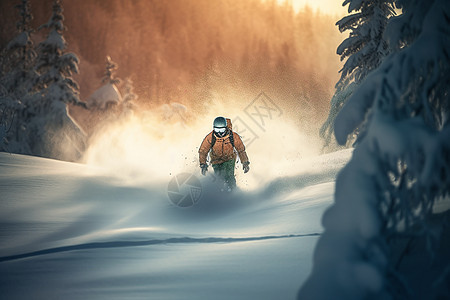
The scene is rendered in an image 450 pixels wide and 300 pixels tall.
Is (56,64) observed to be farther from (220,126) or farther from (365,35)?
(365,35)

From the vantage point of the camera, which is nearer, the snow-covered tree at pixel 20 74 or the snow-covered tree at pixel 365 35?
the snow-covered tree at pixel 365 35

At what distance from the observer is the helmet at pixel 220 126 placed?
6.97 metres

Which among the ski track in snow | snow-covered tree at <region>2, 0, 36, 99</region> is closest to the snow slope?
the ski track in snow

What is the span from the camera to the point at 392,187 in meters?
2.00

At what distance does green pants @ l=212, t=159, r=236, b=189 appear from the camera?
7.51 m

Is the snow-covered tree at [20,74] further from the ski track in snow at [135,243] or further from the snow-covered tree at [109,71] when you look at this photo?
the ski track in snow at [135,243]

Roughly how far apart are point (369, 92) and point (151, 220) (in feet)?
17.1

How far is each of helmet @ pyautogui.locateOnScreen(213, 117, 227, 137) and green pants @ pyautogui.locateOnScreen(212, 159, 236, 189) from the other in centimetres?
76

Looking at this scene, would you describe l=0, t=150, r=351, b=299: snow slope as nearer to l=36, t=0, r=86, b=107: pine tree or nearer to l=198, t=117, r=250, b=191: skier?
l=198, t=117, r=250, b=191: skier

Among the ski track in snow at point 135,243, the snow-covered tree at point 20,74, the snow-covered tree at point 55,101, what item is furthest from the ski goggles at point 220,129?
the snow-covered tree at point 20,74

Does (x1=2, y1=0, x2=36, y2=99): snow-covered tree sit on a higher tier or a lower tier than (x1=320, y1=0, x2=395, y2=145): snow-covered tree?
higher

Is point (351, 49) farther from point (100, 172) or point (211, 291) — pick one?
point (211, 291)

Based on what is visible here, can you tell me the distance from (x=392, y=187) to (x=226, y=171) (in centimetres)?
564

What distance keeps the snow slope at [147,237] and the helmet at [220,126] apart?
1.40m
